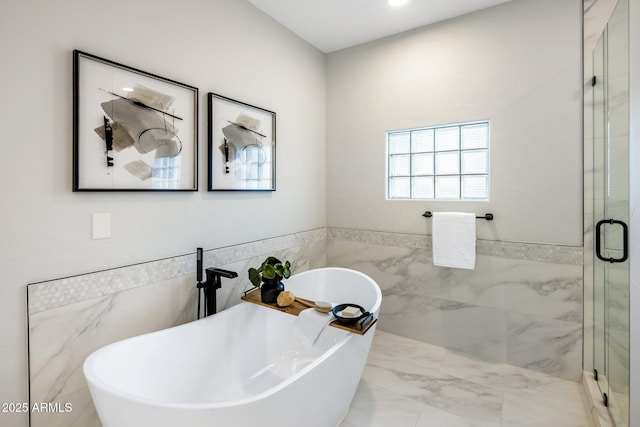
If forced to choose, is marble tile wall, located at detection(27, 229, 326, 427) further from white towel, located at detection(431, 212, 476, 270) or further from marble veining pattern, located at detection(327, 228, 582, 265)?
white towel, located at detection(431, 212, 476, 270)

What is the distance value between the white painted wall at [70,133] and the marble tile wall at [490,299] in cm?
114

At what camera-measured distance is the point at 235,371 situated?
1.87m

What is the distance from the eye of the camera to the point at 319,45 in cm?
299

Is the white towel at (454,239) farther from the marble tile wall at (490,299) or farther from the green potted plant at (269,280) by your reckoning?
the green potted plant at (269,280)

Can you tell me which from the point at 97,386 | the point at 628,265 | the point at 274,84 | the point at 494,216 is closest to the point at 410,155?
the point at 494,216

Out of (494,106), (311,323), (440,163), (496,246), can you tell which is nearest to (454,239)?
(496,246)

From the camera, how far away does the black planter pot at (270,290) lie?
6.38ft

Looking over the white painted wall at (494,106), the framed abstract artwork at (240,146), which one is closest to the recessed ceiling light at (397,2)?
the white painted wall at (494,106)

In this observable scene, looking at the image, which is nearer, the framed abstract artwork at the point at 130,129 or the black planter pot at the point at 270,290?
the framed abstract artwork at the point at 130,129

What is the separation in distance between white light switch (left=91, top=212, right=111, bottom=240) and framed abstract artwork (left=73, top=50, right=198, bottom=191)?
0.44 feet

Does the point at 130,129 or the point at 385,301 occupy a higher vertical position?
the point at 130,129

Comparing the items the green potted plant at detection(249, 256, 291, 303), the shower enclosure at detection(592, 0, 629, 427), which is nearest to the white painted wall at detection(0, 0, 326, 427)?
the green potted plant at detection(249, 256, 291, 303)

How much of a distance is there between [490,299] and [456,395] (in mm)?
781

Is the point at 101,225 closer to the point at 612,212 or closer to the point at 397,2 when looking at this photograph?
the point at 397,2
